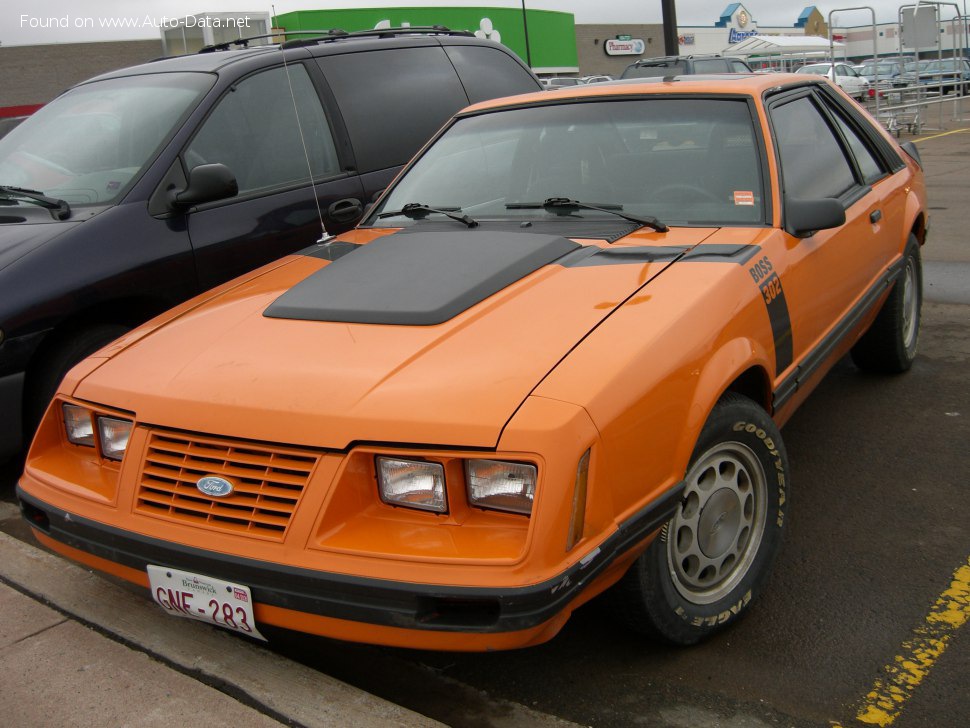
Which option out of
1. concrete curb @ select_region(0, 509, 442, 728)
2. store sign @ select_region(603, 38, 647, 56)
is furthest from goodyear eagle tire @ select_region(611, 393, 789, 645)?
store sign @ select_region(603, 38, 647, 56)

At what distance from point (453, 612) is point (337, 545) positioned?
312 mm

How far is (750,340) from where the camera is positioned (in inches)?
116

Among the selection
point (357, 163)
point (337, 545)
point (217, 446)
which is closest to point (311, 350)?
point (217, 446)

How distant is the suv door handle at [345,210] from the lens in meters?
4.98

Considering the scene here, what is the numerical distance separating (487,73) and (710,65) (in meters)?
13.6

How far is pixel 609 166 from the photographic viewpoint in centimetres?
371

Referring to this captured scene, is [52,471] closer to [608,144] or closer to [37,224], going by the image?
[37,224]

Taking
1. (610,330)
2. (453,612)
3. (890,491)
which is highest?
(610,330)

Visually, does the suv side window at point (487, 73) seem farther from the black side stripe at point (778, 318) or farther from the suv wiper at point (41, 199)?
the black side stripe at point (778, 318)

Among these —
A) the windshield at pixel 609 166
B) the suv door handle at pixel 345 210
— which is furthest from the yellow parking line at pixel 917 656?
the suv door handle at pixel 345 210

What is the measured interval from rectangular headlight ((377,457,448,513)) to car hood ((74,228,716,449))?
8 centimetres

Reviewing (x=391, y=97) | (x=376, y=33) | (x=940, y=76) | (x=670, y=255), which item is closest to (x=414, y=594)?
(x=670, y=255)

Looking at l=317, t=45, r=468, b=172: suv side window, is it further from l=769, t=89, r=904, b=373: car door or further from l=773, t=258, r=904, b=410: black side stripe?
l=773, t=258, r=904, b=410: black side stripe

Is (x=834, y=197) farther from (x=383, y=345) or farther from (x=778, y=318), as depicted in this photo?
(x=383, y=345)
